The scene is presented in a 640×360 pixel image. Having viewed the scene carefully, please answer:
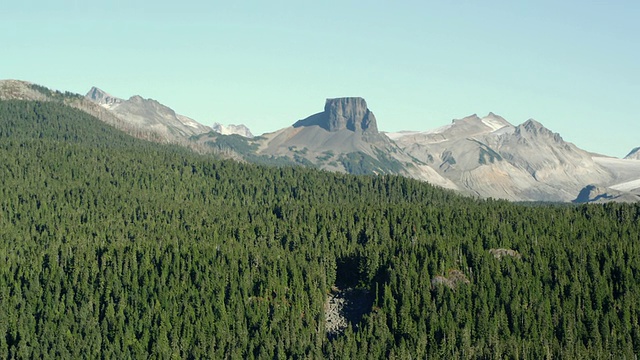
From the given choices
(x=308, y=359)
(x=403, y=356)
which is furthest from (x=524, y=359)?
(x=308, y=359)

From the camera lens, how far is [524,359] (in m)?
200

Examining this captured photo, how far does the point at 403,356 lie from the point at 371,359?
6530 millimetres

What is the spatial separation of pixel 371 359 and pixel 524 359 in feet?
102

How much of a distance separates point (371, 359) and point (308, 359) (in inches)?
505

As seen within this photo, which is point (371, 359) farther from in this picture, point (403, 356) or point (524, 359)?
point (524, 359)

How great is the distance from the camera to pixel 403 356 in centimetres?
19950

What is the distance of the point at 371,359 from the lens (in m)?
200

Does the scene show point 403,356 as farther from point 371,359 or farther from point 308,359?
point 308,359

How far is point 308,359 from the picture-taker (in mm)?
199875

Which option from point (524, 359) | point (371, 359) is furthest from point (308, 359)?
point (524, 359)

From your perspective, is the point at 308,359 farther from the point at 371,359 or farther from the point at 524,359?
the point at 524,359

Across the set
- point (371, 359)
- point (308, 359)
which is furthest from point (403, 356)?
point (308, 359)

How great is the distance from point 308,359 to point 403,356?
19330mm
